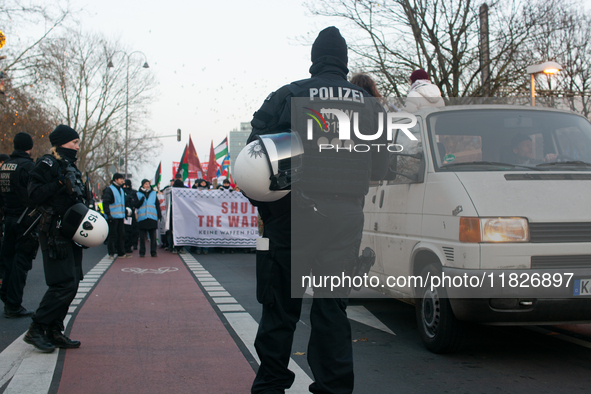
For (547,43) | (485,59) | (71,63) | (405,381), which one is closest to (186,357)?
(405,381)

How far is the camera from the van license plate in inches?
164

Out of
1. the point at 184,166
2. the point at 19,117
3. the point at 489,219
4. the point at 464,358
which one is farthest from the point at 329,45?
the point at 19,117

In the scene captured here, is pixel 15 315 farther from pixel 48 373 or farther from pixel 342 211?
pixel 342 211

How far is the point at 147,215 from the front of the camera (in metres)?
15.0

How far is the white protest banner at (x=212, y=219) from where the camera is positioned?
1600cm

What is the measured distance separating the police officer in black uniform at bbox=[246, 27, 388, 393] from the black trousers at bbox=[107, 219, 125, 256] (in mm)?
11781

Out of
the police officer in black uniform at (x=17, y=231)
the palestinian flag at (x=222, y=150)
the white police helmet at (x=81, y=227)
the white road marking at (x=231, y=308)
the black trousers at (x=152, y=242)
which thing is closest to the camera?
the white police helmet at (x=81, y=227)

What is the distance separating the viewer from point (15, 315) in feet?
21.4

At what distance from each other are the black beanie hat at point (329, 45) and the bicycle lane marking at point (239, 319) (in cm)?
217

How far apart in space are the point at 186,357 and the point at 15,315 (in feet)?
9.19

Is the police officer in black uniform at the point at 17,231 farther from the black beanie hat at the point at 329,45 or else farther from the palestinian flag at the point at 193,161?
the palestinian flag at the point at 193,161

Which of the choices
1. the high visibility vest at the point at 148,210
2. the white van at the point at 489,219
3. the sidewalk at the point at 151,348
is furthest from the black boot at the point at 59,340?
the high visibility vest at the point at 148,210

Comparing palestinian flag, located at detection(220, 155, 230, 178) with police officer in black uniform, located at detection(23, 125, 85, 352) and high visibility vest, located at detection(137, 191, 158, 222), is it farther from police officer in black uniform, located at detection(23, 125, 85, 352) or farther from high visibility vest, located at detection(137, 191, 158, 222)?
police officer in black uniform, located at detection(23, 125, 85, 352)

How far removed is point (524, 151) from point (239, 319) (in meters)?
3.38
